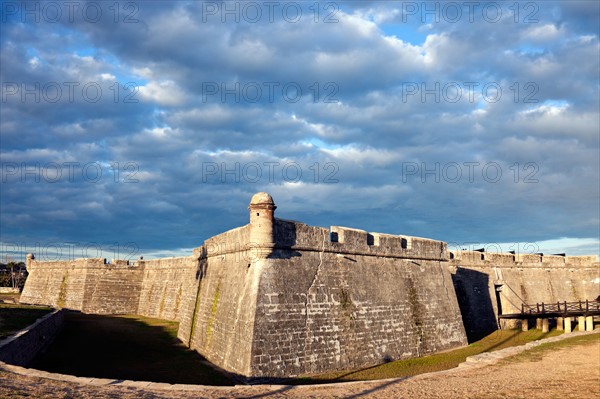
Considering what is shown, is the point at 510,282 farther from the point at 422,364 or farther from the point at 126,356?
the point at 126,356

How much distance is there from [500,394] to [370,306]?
22.4ft

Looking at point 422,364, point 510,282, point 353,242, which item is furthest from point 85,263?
point 510,282

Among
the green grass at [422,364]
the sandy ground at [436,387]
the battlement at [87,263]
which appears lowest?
the green grass at [422,364]

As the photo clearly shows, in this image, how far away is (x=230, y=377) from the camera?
13.8 m

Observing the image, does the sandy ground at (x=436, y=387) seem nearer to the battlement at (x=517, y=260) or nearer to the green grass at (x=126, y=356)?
the green grass at (x=126, y=356)

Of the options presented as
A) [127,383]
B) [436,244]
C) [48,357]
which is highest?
[436,244]

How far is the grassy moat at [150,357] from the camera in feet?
47.2

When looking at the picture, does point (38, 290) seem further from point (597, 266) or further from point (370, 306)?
point (597, 266)

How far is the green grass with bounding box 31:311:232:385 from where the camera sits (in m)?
14.4

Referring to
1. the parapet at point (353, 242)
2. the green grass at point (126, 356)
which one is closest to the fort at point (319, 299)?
the parapet at point (353, 242)

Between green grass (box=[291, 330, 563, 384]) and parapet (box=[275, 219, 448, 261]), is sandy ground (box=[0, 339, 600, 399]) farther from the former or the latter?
parapet (box=[275, 219, 448, 261])

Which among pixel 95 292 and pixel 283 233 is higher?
pixel 283 233

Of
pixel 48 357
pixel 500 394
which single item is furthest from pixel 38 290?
pixel 500 394

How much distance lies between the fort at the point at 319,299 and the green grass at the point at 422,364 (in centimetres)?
34
